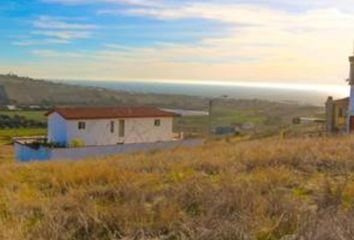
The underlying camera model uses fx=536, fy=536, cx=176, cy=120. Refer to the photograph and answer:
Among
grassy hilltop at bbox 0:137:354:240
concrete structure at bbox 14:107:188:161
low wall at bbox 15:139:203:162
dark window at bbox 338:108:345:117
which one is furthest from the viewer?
concrete structure at bbox 14:107:188:161

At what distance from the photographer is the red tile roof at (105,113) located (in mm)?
40469

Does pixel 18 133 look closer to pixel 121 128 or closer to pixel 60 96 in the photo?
pixel 121 128

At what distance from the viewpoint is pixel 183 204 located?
223 inches

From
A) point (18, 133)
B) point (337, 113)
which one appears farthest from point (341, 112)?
point (18, 133)

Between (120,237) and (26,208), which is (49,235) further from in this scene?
(26,208)

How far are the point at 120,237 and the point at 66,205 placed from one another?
1.34m

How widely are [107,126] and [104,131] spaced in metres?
0.45

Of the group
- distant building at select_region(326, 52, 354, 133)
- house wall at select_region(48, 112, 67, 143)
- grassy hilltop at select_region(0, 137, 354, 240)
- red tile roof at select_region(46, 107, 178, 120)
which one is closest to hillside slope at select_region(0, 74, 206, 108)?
red tile roof at select_region(46, 107, 178, 120)

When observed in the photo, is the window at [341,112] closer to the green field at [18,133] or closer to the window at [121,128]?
the window at [121,128]

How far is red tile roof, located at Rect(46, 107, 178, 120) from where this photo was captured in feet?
133

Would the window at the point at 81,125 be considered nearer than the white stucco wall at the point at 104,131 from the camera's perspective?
No

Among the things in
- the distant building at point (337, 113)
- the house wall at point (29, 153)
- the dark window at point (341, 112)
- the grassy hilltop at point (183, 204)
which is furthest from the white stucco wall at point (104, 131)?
the grassy hilltop at point (183, 204)

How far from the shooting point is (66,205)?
5.80 m

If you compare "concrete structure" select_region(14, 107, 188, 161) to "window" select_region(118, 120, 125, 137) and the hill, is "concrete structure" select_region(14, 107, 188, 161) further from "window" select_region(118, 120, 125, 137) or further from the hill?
the hill
